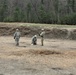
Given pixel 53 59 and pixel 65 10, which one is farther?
pixel 65 10

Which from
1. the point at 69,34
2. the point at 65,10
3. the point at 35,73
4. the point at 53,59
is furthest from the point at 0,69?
the point at 65,10

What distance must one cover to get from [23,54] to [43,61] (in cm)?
360

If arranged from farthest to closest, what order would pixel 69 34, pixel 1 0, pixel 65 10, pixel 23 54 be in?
pixel 65 10, pixel 1 0, pixel 69 34, pixel 23 54

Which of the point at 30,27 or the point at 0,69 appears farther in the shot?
the point at 30,27

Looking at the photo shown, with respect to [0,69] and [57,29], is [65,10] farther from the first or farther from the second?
[0,69]

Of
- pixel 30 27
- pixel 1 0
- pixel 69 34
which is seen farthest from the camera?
pixel 1 0

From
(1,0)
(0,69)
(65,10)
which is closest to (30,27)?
(0,69)

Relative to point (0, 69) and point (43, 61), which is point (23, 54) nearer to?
point (43, 61)

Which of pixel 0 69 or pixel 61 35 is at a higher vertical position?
pixel 0 69

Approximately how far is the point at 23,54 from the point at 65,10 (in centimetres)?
10058

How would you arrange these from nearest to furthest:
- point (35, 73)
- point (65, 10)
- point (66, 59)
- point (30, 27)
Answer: point (35, 73)
point (66, 59)
point (30, 27)
point (65, 10)

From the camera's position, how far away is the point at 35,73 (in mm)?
16141

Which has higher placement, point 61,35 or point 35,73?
point 35,73

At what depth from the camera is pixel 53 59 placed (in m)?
21.2
